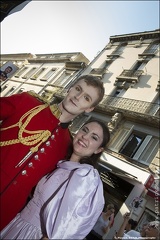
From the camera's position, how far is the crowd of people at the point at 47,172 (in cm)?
219

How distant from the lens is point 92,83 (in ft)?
9.70

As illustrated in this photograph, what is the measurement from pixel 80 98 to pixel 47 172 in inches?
38.8

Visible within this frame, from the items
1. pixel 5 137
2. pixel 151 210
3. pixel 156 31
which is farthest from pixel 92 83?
pixel 156 31

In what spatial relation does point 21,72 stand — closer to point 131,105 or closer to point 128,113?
point 131,105

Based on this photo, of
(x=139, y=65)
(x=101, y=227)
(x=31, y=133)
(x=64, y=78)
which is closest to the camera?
(x=31, y=133)

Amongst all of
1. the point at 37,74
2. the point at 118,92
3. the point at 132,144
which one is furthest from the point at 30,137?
the point at 37,74

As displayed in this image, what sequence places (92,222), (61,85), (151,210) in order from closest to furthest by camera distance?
(92,222) → (151,210) → (61,85)

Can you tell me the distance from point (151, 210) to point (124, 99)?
27.9 ft

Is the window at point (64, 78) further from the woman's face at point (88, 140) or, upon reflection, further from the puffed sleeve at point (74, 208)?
the puffed sleeve at point (74, 208)

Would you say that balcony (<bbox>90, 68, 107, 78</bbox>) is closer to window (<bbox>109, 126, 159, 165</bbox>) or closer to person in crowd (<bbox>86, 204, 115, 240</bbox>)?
window (<bbox>109, 126, 159, 165</bbox>)

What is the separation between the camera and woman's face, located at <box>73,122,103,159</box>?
2.86m

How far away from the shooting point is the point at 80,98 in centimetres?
286

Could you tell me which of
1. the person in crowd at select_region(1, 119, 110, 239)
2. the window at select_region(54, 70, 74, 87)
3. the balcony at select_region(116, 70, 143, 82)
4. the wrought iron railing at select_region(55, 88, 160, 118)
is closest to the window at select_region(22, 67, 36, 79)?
the window at select_region(54, 70, 74, 87)

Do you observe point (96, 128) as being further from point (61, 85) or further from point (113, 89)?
point (61, 85)
